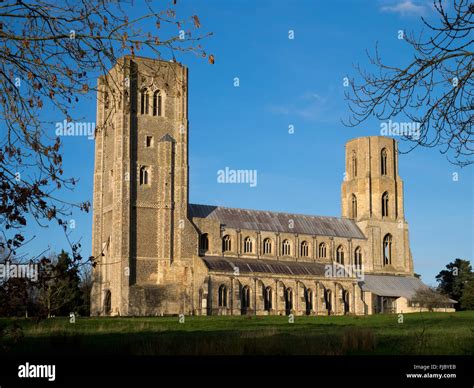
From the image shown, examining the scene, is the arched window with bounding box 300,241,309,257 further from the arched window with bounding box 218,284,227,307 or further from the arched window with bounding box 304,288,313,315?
the arched window with bounding box 218,284,227,307

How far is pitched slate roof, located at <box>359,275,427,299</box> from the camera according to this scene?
73.5m

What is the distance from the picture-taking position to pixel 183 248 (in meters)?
63.4

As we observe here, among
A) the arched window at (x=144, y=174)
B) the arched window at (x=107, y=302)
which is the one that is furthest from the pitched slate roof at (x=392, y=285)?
the arched window at (x=107, y=302)

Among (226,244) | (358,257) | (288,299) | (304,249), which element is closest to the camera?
(288,299)

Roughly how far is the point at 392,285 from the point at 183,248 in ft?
80.6

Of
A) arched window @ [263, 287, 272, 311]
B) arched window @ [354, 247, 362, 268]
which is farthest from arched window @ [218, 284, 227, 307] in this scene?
arched window @ [354, 247, 362, 268]

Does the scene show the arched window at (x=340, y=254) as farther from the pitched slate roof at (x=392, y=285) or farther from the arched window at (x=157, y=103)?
the arched window at (x=157, y=103)

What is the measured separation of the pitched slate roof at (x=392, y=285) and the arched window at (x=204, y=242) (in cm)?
1661

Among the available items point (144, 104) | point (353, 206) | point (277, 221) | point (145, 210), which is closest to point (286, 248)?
point (277, 221)

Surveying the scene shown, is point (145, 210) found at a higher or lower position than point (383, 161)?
lower

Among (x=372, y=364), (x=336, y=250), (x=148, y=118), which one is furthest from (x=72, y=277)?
(x=336, y=250)

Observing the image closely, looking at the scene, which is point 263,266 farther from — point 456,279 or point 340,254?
point 456,279

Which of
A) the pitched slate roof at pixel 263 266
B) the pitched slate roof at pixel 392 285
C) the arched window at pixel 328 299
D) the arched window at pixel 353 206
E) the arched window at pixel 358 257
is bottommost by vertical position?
the arched window at pixel 328 299

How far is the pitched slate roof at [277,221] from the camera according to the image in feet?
233
